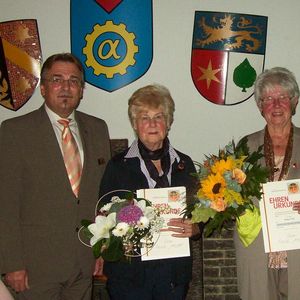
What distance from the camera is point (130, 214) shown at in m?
2.12

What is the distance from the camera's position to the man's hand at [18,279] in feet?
8.07

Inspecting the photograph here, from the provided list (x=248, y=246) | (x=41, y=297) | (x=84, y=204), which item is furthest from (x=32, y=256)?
(x=248, y=246)

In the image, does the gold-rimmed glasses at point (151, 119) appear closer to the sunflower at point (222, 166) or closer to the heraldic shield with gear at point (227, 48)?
the sunflower at point (222, 166)

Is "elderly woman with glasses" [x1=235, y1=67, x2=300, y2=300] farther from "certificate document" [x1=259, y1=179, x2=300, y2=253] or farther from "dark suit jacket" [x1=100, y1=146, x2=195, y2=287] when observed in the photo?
"dark suit jacket" [x1=100, y1=146, x2=195, y2=287]

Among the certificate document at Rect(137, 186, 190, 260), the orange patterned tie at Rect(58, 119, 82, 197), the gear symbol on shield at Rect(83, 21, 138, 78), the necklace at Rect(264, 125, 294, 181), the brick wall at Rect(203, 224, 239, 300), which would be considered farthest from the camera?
the brick wall at Rect(203, 224, 239, 300)

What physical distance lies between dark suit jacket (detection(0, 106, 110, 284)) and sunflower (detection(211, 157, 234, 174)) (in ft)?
2.79

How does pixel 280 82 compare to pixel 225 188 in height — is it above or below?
above

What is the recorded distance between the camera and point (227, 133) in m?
3.86

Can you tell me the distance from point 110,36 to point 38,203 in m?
1.85

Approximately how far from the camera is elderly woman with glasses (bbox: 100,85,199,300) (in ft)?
7.72

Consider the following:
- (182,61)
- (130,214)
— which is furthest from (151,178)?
(182,61)

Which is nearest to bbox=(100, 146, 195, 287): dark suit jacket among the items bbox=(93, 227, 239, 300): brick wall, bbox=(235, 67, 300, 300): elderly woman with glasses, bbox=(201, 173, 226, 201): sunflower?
bbox=(201, 173, 226, 201): sunflower

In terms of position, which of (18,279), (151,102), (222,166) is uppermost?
(151,102)

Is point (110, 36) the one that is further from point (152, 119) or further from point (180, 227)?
point (180, 227)
